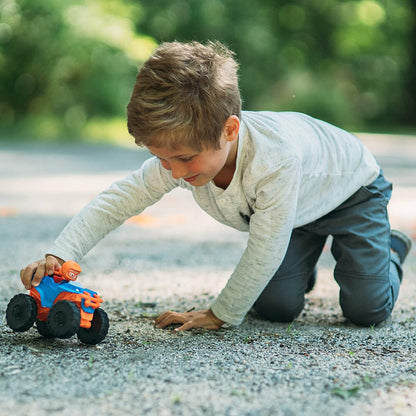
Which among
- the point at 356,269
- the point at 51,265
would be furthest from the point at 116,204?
the point at 356,269

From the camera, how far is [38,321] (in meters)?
2.15

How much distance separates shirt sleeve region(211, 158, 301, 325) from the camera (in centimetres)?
221

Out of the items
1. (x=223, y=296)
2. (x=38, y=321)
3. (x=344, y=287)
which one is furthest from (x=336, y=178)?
(x=38, y=321)

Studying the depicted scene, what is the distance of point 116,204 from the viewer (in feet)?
8.03

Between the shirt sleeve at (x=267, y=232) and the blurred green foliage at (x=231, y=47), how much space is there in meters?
1.64

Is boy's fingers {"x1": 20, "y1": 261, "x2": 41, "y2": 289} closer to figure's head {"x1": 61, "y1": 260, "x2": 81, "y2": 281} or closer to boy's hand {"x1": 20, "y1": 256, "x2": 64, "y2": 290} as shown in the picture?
boy's hand {"x1": 20, "y1": 256, "x2": 64, "y2": 290}

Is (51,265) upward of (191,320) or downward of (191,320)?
upward

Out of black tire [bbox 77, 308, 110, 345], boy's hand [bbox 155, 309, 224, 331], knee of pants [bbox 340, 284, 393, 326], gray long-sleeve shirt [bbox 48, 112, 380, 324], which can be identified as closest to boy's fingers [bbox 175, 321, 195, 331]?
boy's hand [bbox 155, 309, 224, 331]

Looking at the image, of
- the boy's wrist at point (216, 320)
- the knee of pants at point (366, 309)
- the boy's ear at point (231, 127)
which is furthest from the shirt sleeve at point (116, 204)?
the knee of pants at point (366, 309)

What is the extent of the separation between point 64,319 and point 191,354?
439 mm

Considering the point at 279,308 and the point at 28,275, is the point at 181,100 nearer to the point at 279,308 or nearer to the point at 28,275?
the point at 28,275

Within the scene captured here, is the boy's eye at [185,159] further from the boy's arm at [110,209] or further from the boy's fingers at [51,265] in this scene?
the boy's fingers at [51,265]

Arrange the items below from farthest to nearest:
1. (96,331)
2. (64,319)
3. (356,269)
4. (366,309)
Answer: (356,269) → (366,309) → (96,331) → (64,319)

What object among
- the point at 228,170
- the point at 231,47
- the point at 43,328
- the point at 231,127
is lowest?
the point at 43,328
